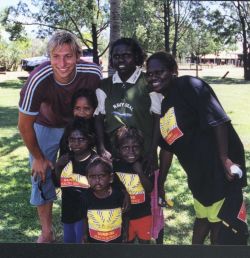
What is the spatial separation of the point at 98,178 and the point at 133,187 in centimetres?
23

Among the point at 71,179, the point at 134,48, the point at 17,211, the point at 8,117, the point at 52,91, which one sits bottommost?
the point at 17,211

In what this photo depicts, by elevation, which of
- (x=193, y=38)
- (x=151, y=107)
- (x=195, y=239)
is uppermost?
(x=193, y=38)

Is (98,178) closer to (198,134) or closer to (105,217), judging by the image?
(105,217)

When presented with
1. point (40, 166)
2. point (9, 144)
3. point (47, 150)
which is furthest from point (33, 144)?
point (9, 144)

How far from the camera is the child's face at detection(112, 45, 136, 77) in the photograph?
2.28 meters

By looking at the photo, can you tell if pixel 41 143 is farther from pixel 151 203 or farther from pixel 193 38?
pixel 193 38

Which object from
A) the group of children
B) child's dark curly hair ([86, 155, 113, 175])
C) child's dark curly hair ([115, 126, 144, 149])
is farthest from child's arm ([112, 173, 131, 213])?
child's dark curly hair ([115, 126, 144, 149])

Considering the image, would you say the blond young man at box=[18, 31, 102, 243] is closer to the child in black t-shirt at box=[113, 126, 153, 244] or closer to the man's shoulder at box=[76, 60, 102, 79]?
the man's shoulder at box=[76, 60, 102, 79]

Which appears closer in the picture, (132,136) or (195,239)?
(132,136)

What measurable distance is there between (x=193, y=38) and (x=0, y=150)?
4.08 m

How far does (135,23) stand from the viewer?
511 centimetres

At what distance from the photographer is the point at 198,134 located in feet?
6.98

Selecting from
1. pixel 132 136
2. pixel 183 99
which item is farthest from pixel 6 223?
pixel 183 99

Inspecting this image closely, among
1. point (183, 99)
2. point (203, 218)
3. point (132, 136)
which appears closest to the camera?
point (183, 99)
